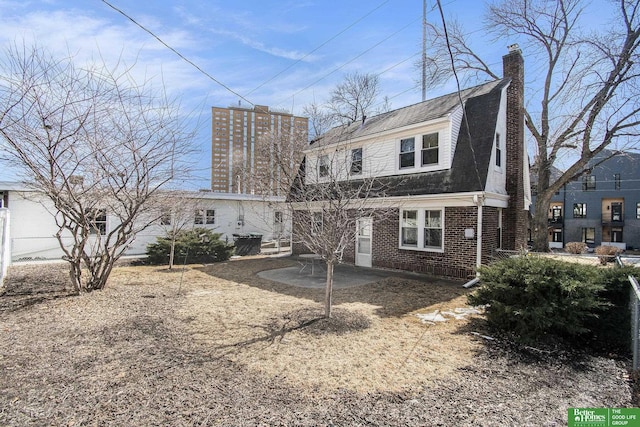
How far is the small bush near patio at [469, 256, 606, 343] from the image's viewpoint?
4406 mm

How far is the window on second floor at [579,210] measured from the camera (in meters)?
36.1

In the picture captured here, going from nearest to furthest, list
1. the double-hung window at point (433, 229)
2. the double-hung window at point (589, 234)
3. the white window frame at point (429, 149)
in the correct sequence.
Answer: the double-hung window at point (433, 229) < the white window frame at point (429, 149) < the double-hung window at point (589, 234)

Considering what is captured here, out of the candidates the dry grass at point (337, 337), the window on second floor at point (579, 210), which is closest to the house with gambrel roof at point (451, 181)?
the dry grass at point (337, 337)

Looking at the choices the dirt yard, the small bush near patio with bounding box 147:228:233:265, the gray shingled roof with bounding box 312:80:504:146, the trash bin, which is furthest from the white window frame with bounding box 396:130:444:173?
the trash bin

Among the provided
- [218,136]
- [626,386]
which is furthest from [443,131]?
[218,136]

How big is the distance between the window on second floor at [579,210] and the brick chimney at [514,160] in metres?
34.1

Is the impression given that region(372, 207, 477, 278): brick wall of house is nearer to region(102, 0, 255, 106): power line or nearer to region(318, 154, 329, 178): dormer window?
region(318, 154, 329, 178): dormer window

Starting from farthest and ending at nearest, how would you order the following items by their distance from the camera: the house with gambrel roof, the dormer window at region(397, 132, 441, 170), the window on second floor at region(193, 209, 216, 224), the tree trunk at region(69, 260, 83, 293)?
the window on second floor at region(193, 209, 216, 224) → the dormer window at region(397, 132, 441, 170) → the house with gambrel roof → the tree trunk at region(69, 260, 83, 293)

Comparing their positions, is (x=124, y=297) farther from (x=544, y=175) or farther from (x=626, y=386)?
(x=544, y=175)

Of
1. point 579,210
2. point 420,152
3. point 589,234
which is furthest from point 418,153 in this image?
point 579,210

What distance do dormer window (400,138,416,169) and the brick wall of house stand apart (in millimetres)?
1772

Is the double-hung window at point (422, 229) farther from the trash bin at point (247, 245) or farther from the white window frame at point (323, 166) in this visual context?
the trash bin at point (247, 245)

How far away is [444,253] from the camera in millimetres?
9773

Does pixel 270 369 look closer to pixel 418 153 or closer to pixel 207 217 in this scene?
pixel 418 153
